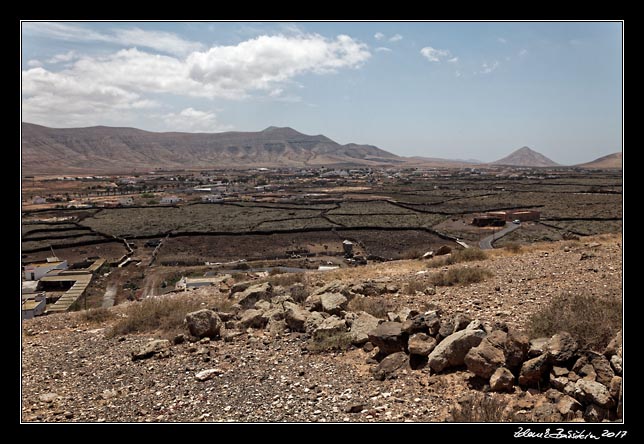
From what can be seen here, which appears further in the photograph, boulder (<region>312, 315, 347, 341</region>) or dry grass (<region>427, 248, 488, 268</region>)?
dry grass (<region>427, 248, 488, 268</region>)

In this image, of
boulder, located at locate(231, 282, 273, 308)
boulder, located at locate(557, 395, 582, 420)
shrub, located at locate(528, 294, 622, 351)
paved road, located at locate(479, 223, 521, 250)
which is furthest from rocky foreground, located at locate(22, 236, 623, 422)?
paved road, located at locate(479, 223, 521, 250)

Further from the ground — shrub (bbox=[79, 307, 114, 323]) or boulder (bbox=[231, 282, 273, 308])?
boulder (bbox=[231, 282, 273, 308])

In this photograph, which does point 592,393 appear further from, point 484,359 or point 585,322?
point 585,322

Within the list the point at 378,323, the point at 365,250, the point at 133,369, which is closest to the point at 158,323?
the point at 133,369

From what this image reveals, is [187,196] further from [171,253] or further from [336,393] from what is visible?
[336,393]

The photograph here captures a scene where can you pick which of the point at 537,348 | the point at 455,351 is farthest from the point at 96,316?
the point at 537,348

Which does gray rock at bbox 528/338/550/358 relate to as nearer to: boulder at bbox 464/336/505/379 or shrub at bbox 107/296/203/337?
boulder at bbox 464/336/505/379
